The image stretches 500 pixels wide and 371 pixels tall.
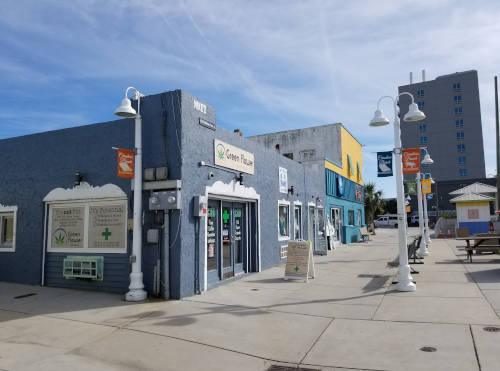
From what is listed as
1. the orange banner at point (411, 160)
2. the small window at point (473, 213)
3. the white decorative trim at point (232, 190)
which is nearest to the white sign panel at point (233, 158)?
the white decorative trim at point (232, 190)

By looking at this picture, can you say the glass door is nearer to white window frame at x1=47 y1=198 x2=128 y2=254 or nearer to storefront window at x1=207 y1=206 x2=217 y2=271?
storefront window at x1=207 y1=206 x2=217 y2=271

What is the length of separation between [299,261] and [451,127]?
239 ft

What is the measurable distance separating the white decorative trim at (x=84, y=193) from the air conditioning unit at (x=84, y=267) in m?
1.44

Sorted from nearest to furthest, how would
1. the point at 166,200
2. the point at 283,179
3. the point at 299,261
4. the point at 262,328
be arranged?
the point at 262,328 → the point at 166,200 → the point at 299,261 → the point at 283,179

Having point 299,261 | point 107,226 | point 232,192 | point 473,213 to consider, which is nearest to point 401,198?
point 299,261

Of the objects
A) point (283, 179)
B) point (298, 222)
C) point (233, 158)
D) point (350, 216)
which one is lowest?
point (298, 222)

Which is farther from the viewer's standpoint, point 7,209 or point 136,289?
point 7,209

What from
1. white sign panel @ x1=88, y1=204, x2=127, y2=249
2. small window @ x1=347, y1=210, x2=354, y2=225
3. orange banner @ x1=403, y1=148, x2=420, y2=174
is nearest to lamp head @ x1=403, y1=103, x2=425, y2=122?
orange banner @ x1=403, y1=148, x2=420, y2=174

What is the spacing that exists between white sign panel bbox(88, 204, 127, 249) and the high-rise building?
69.3m

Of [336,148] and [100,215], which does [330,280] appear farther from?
[336,148]

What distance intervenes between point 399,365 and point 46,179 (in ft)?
30.5

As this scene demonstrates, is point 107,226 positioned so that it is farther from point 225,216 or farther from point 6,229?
point 6,229

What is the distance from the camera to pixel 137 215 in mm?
8734

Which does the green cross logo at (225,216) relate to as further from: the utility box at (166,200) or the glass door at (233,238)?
the utility box at (166,200)
